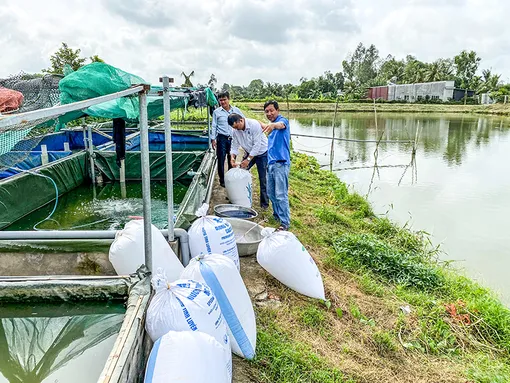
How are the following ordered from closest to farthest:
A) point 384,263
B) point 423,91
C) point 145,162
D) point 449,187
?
point 145,162
point 384,263
point 449,187
point 423,91

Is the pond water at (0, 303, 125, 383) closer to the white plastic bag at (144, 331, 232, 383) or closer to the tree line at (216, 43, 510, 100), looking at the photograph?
the white plastic bag at (144, 331, 232, 383)

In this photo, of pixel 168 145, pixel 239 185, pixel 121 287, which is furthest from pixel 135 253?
pixel 239 185

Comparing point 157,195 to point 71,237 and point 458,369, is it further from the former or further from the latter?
point 458,369

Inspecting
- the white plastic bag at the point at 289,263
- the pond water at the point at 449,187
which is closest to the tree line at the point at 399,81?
the pond water at the point at 449,187

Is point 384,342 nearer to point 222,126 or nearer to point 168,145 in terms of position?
point 168,145

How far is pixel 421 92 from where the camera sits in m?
47.1

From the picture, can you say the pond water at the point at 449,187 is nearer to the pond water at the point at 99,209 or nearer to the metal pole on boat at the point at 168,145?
the metal pole on boat at the point at 168,145

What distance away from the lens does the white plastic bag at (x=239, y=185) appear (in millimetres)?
4699

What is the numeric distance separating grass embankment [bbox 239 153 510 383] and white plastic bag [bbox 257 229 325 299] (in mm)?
100

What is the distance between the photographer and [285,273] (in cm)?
312

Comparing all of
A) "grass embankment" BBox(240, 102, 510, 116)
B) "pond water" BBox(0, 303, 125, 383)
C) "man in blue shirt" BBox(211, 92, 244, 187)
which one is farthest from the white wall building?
"pond water" BBox(0, 303, 125, 383)

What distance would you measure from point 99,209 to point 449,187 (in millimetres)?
8496

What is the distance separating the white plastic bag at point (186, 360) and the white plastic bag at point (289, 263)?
132cm

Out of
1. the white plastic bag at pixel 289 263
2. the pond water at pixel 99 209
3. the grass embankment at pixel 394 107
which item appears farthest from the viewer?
the grass embankment at pixel 394 107
